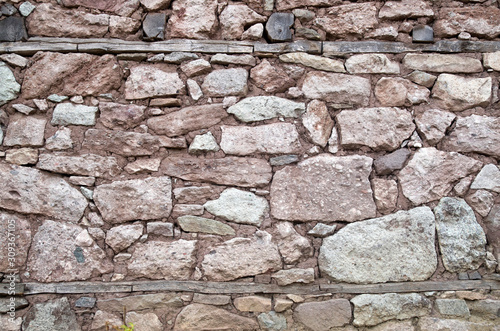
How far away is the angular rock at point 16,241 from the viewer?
6.36 ft

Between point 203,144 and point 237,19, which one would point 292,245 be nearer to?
point 203,144

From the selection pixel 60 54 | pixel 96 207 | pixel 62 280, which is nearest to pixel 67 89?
pixel 60 54

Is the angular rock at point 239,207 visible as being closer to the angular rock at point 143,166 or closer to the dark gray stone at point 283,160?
the dark gray stone at point 283,160

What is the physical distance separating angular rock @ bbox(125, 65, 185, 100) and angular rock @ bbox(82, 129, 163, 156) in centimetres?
24

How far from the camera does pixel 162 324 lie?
6.32ft

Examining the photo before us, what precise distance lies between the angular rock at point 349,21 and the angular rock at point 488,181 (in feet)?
3.54

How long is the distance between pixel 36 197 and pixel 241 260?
1222mm

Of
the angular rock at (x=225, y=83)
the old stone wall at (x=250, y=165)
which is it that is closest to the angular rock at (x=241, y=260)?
the old stone wall at (x=250, y=165)

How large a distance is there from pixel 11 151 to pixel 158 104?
89 centimetres

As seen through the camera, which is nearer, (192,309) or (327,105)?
(192,309)

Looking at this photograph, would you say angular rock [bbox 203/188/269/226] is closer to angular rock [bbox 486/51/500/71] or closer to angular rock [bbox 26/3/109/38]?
angular rock [bbox 26/3/109/38]

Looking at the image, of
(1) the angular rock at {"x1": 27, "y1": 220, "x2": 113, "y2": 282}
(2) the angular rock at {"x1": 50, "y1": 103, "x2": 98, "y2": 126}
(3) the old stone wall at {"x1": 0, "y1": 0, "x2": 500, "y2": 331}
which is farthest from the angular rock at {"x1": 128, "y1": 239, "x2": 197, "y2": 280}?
(2) the angular rock at {"x1": 50, "y1": 103, "x2": 98, "y2": 126}

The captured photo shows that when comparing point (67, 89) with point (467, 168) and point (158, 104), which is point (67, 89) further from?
point (467, 168)

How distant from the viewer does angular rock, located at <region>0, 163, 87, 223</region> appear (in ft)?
6.44
